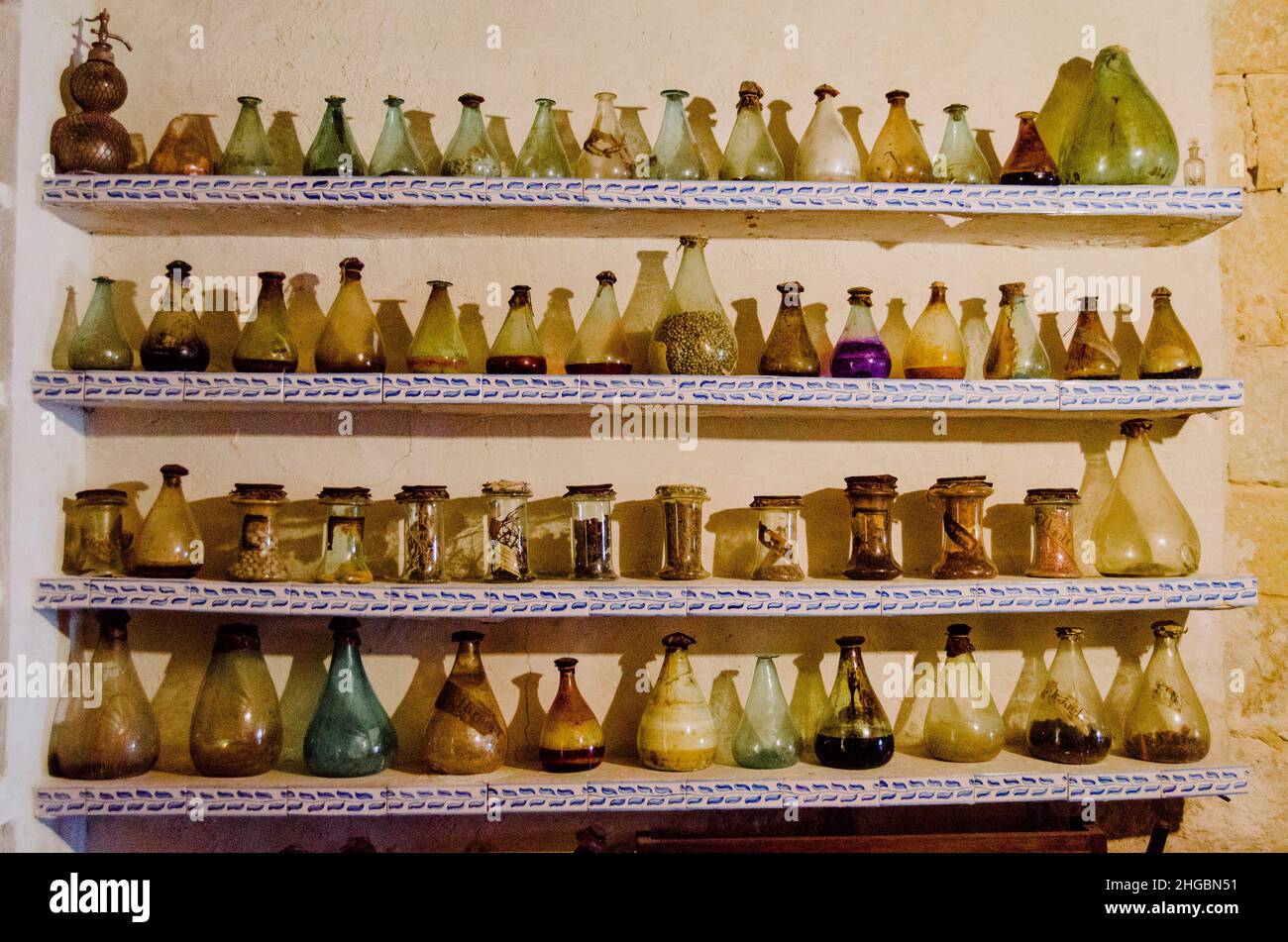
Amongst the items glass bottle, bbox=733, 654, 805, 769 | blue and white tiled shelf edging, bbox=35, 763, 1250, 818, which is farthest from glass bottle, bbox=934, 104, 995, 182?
blue and white tiled shelf edging, bbox=35, 763, 1250, 818

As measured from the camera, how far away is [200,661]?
1.88 m

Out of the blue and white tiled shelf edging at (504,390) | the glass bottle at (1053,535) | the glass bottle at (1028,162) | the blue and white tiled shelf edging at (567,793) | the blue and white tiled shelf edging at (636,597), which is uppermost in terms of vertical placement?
the glass bottle at (1028,162)

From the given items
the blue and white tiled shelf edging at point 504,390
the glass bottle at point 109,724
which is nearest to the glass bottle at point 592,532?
the blue and white tiled shelf edging at point 504,390

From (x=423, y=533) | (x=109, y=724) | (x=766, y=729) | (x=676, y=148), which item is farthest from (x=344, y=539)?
(x=676, y=148)

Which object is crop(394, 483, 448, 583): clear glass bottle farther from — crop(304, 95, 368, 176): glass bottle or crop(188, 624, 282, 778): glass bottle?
crop(304, 95, 368, 176): glass bottle

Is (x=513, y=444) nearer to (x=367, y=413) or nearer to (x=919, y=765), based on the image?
(x=367, y=413)

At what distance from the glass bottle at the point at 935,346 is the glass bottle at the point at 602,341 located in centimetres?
57

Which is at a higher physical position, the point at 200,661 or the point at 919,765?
the point at 200,661

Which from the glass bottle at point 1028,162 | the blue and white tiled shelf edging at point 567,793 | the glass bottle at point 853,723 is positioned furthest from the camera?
the glass bottle at point 1028,162

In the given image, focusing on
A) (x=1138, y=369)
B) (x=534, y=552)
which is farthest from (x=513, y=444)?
(x=1138, y=369)

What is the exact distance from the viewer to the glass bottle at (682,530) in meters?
1.78

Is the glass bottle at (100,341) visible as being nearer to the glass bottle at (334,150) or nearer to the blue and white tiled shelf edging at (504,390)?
the blue and white tiled shelf edging at (504,390)

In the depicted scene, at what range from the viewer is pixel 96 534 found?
178 cm
